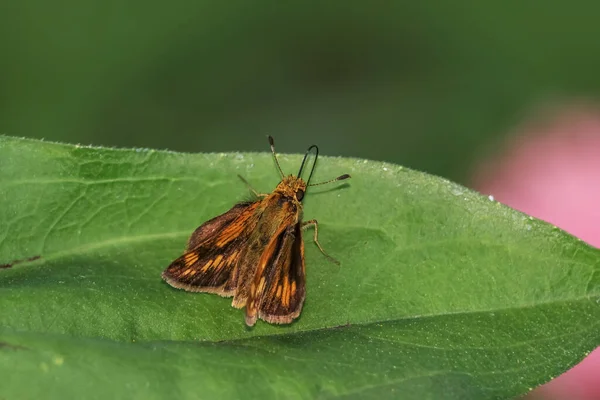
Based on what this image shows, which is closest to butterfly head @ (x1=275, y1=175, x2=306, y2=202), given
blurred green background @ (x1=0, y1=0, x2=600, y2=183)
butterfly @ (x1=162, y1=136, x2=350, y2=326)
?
butterfly @ (x1=162, y1=136, x2=350, y2=326)

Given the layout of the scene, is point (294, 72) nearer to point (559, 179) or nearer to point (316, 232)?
point (559, 179)

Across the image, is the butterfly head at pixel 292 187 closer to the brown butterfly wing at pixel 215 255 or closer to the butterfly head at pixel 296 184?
the butterfly head at pixel 296 184

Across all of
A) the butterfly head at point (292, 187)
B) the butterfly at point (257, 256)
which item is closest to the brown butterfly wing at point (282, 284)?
the butterfly at point (257, 256)

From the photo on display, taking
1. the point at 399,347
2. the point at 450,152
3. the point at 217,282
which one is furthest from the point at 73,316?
the point at 450,152

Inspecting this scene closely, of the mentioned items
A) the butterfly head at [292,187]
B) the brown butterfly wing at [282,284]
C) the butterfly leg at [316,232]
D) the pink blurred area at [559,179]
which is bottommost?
the brown butterfly wing at [282,284]

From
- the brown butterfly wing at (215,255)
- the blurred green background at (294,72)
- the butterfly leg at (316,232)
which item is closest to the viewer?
the brown butterfly wing at (215,255)

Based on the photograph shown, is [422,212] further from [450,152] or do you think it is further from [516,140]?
[450,152]

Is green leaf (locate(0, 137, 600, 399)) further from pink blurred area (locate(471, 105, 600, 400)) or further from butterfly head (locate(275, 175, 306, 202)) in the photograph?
pink blurred area (locate(471, 105, 600, 400))

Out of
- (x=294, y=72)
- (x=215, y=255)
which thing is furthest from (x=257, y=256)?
(x=294, y=72)
